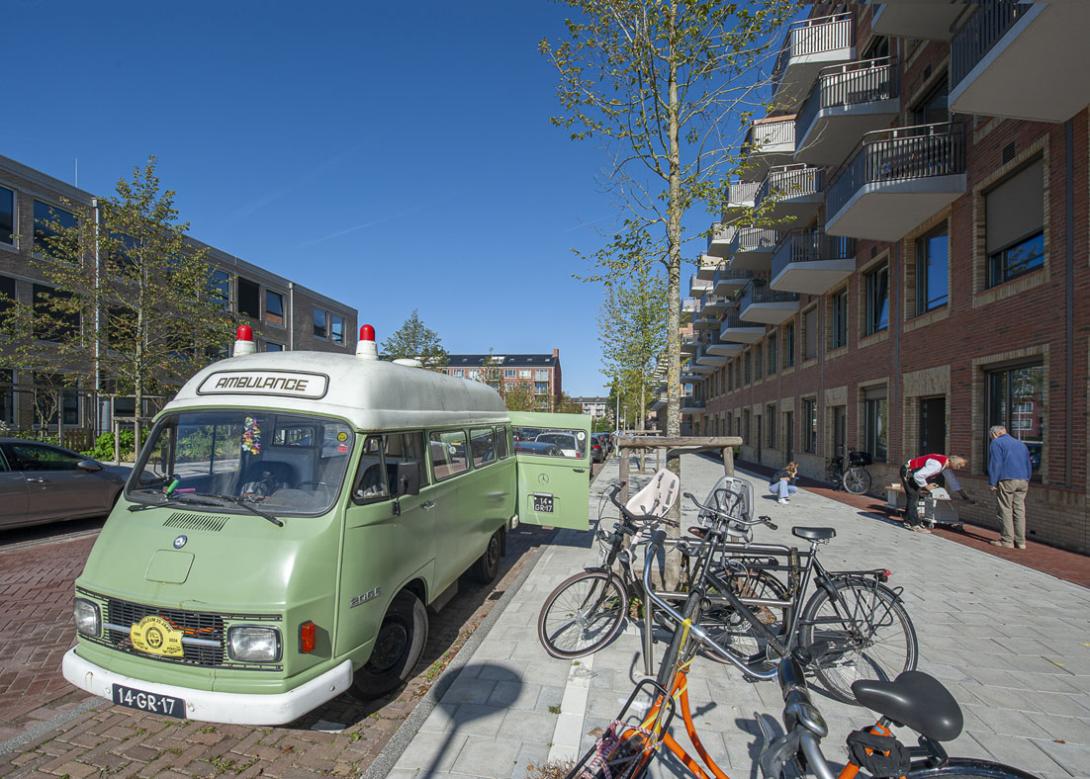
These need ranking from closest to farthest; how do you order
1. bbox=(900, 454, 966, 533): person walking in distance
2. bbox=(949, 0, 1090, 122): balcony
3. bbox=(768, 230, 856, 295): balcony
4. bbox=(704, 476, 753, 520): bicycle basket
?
bbox=(704, 476, 753, 520): bicycle basket → bbox=(949, 0, 1090, 122): balcony → bbox=(900, 454, 966, 533): person walking in distance → bbox=(768, 230, 856, 295): balcony

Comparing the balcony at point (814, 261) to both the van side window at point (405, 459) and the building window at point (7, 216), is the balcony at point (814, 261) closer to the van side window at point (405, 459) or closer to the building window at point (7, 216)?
the van side window at point (405, 459)

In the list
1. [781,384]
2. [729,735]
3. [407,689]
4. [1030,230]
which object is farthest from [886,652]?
[781,384]

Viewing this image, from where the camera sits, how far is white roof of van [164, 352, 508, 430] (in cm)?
365

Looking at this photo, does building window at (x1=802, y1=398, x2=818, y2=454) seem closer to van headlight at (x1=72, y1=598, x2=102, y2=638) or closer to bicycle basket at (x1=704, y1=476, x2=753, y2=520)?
Result: bicycle basket at (x1=704, y1=476, x2=753, y2=520)

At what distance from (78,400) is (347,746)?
27036 mm

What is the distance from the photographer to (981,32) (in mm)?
8633

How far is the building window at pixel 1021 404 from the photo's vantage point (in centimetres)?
918

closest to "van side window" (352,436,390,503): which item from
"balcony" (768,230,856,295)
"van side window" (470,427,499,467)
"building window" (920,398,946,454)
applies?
"van side window" (470,427,499,467)

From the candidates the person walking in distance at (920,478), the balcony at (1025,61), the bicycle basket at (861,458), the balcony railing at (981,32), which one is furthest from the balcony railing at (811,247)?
the person walking in distance at (920,478)

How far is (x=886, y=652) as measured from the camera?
4055 millimetres

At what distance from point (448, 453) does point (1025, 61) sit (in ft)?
31.2

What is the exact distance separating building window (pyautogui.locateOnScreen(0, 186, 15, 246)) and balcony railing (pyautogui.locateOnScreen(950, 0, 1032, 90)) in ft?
93.5

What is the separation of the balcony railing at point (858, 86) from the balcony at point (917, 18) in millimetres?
2222

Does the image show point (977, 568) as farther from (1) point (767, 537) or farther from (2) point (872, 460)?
(2) point (872, 460)
